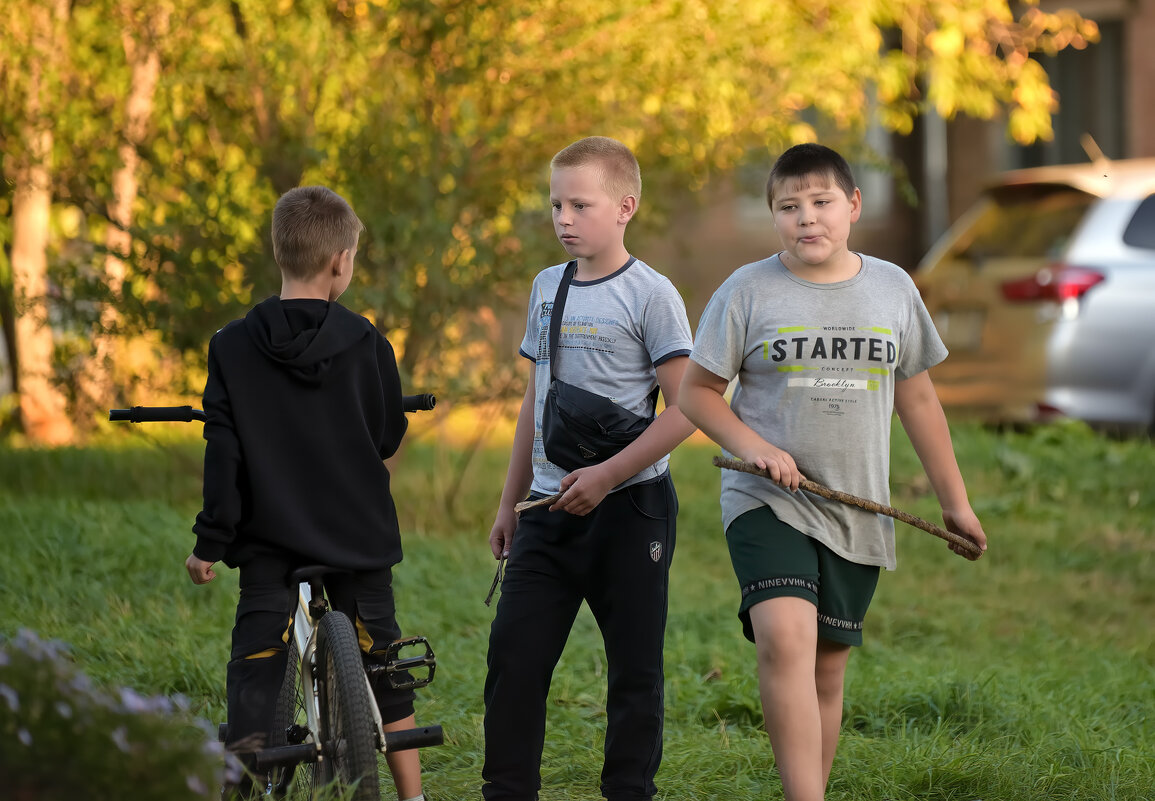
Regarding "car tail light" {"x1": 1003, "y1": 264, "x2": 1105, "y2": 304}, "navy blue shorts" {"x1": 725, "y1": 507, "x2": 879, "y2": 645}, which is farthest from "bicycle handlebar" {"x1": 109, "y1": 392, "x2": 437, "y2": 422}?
"car tail light" {"x1": 1003, "y1": 264, "x2": 1105, "y2": 304}

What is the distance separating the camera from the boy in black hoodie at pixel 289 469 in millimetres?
3068

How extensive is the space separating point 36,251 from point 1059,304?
6.15 metres

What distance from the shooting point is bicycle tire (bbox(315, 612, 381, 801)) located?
9.48ft

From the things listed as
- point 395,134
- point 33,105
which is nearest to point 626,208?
point 395,134

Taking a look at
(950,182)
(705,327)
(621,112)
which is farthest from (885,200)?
(705,327)

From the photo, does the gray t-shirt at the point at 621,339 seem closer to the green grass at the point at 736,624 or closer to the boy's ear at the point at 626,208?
the boy's ear at the point at 626,208

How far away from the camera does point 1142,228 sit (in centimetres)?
849

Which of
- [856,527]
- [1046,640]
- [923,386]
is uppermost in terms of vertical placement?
[923,386]

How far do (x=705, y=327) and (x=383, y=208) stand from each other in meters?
3.82

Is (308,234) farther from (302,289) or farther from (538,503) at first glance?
(538,503)

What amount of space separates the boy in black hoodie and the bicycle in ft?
0.22

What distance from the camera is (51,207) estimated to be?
898 cm

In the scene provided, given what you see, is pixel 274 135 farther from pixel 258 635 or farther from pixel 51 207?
pixel 258 635

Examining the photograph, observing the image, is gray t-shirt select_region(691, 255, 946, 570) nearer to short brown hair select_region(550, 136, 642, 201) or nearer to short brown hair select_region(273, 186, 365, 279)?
short brown hair select_region(550, 136, 642, 201)
